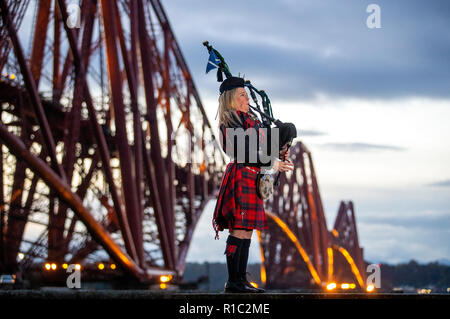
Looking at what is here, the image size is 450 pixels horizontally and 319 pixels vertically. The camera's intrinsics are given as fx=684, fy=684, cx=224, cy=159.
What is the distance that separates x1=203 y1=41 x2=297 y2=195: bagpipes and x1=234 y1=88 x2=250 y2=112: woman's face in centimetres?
7

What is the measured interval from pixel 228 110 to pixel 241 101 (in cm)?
14

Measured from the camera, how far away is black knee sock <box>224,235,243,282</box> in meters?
5.52

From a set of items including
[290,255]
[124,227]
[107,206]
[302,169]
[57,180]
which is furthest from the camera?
[290,255]

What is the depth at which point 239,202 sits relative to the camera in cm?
548

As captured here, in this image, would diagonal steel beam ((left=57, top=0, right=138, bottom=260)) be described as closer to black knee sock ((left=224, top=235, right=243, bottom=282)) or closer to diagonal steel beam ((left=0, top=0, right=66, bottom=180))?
diagonal steel beam ((left=0, top=0, right=66, bottom=180))

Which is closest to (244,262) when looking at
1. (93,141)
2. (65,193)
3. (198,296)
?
(198,296)

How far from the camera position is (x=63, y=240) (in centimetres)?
2256

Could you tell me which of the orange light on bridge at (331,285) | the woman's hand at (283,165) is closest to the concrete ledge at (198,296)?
the woman's hand at (283,165)

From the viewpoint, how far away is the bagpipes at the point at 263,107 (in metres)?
5.60

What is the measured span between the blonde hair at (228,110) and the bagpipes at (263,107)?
0.66 feet

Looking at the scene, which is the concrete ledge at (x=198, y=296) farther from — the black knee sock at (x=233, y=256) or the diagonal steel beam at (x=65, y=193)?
the diagonal steel beam at (x=65, y=193)
